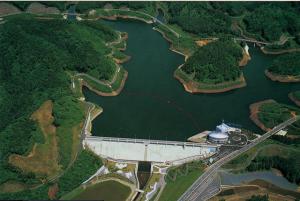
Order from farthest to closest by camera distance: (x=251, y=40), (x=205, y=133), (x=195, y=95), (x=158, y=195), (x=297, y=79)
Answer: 1. (x=251, y=40)
2. (x=297, y=79)
3. (x=195, y=95)
4. (x=205, y=133)
5. (x=158, y=195)

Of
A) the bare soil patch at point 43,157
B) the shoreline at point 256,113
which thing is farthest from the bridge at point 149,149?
the shoreline at point 256,113

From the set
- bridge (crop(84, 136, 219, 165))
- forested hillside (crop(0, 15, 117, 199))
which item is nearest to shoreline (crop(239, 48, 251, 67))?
forested hillside (crop(0, 15, 117, 199))

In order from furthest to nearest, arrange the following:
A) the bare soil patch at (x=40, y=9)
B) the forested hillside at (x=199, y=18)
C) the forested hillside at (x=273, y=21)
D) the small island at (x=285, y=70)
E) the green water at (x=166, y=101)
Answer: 1. the bare soil patch at (x=40, y=9)
2. the forested hillside at (x=273, y=21)
3. the forested hillside at (x=199, y=18)
4. the small island at (x=285, y=70)
5. the green water at (x=166, y=101)

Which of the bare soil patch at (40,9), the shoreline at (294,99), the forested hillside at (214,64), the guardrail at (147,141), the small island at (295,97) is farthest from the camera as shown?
the bare soil patch at (40,9)

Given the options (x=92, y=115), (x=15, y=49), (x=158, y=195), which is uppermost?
(x=15, y=49)

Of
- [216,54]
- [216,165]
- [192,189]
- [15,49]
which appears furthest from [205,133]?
[15,49]

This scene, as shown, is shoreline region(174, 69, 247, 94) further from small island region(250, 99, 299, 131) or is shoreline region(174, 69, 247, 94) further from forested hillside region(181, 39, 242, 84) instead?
small island region(250, 99, 299, 131)

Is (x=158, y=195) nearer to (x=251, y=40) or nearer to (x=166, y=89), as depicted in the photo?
(x=166, y=89)

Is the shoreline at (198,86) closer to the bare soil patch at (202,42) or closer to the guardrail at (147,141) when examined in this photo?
the bare soil patch at (202,42)
